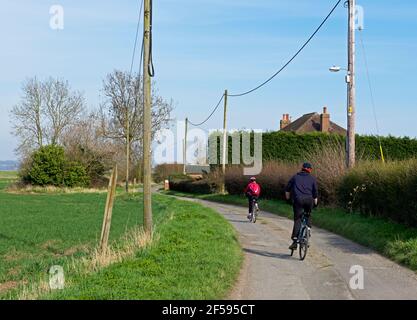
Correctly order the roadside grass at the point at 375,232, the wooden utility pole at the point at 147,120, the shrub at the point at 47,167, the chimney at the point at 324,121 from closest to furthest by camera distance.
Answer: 1. the roadside grass at the point at 375,232
2. the wooden utility pole at the point at 147,120
3. the shrub at the point at 47,167
4. the chimney at the point at 324,121

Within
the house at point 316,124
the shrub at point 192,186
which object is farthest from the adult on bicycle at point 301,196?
the house at point 316,124

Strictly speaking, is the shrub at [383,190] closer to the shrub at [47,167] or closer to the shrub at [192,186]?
the shrub at [192,186]

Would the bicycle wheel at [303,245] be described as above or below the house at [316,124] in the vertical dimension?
below

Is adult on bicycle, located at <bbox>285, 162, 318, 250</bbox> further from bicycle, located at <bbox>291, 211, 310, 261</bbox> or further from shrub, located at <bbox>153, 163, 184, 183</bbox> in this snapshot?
shrub, located at <bbox>153, 163, 184, 183</bbox>

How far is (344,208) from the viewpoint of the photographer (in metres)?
20.9

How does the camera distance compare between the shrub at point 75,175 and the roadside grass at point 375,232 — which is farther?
the shrub at point 75,175

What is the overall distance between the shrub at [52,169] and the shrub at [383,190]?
4518 cm

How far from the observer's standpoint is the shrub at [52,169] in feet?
199

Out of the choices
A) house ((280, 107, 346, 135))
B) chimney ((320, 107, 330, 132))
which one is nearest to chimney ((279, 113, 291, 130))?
house ((280, 107, 346, 135))

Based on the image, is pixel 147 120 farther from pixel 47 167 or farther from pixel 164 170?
pixel 164 170

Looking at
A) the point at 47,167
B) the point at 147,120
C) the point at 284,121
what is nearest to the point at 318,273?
the point at 147,120
